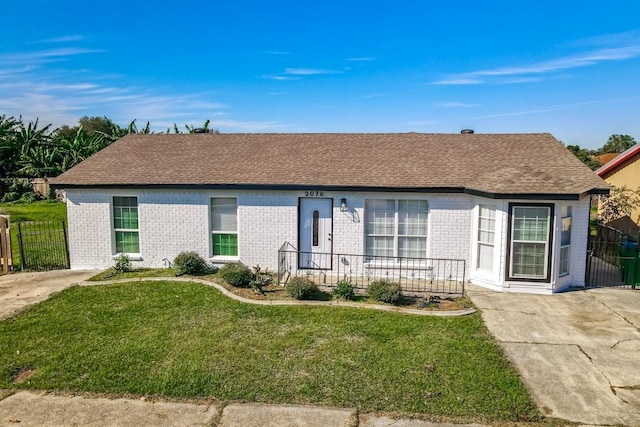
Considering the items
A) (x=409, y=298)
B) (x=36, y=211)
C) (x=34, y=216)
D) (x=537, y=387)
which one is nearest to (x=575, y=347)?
Result: (x=537, y=387)

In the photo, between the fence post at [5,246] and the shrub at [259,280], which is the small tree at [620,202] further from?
the fence post at [5,246]

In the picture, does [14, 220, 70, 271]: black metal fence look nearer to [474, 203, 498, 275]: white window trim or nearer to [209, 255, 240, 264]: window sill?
[209, 255, 240, 264]: window sill

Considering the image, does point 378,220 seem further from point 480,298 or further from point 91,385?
point 91,385

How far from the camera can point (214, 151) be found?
16.4 metres

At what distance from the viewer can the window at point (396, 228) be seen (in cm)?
1342

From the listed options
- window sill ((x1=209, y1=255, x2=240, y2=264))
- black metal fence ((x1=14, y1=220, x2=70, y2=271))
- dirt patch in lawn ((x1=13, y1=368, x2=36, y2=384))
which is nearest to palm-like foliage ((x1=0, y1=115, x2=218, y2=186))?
black metal fence ((x1=14, y1=220, x2=70, y2=271))

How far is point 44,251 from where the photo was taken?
56.4ft

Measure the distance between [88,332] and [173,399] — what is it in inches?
144

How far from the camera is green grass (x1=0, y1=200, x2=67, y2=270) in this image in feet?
54.2

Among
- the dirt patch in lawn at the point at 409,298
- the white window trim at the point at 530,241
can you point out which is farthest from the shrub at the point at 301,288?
the white window trim at the point at 530,241

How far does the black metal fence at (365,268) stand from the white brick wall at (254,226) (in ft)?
0.95

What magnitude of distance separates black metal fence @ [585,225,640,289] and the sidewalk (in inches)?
379

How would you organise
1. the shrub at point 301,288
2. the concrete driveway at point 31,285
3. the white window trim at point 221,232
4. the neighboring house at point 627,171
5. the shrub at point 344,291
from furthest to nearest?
the neighboring house at point 627,171 < the white window trim at point 221,232 < the shrub at point 344,291 < the concrete driveway at point 31,285 < the shrub at point 301,288

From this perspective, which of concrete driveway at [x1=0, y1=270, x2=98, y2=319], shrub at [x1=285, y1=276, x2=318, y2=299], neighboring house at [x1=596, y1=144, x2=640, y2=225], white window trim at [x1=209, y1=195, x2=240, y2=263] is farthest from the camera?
neighboring house at [x1=596, y1=144, x2=640, y2=225]
